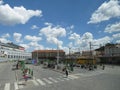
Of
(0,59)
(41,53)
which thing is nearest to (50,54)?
(41,53)

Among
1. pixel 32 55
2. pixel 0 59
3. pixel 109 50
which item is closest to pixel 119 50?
pixel 109 50

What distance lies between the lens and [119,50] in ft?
366

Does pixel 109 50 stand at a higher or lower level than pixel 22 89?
higher

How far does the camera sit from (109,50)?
12325 centimetres

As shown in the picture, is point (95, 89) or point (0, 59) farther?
point (0, 59)

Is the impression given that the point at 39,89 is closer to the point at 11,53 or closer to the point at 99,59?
the point at 99,59

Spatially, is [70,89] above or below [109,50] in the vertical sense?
below

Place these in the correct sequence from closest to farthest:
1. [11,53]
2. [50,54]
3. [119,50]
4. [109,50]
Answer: [119,50], [109,50], [11,53], [50,54]

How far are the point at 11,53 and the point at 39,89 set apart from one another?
15377 cm

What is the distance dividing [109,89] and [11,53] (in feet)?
514

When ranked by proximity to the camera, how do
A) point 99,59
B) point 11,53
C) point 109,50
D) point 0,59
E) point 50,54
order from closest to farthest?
point 99,59 < point 109,50 < point 0,59 < point 11,53 < point 50,54

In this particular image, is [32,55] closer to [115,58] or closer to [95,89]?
[115,58]

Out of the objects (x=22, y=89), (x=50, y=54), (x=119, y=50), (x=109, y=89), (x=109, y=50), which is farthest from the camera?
(x=50, y=54)

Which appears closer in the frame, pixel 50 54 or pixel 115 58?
pixel 115 58
